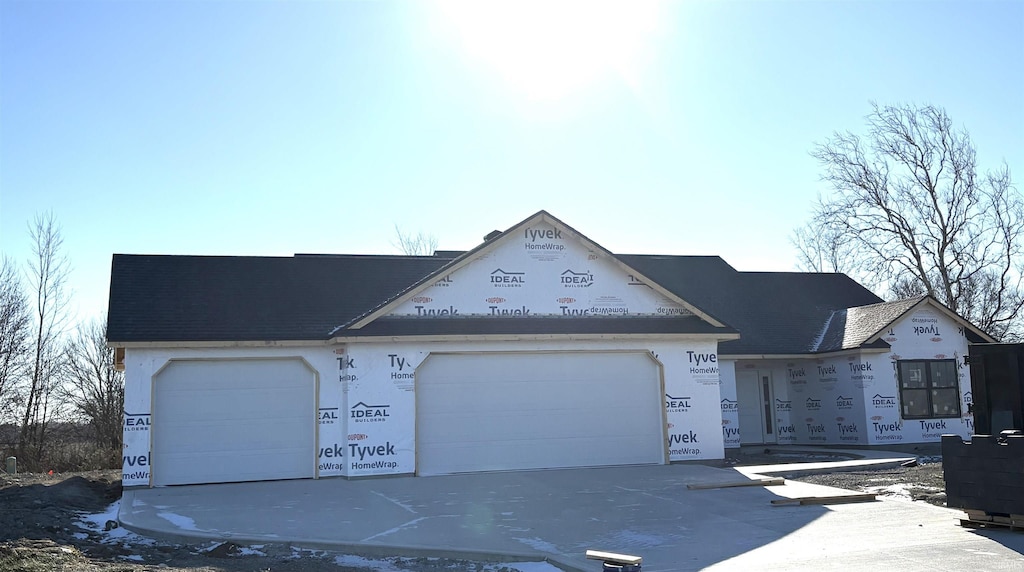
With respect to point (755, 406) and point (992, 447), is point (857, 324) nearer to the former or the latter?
point (755, 406)

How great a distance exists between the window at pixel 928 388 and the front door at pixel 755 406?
3.73m

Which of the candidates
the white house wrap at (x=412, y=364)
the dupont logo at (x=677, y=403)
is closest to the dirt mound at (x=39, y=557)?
the white house wrap at (x=412, y=364)

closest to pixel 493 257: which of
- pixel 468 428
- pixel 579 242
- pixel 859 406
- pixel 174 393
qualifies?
pixel 579 242

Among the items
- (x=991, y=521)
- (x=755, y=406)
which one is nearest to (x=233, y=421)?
(x=991, y=521)

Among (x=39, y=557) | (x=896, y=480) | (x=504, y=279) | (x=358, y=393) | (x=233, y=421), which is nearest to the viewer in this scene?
(x=39, y=557)

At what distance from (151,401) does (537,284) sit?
26.1ft

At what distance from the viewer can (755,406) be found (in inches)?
977

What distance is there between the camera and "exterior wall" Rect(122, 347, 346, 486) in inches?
627

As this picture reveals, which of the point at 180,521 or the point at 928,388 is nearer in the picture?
the point at 180,521

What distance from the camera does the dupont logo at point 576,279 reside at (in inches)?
724

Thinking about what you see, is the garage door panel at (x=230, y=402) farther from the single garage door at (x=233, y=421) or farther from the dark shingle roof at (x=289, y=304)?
the dark shingle roof at (x=289, y=304)

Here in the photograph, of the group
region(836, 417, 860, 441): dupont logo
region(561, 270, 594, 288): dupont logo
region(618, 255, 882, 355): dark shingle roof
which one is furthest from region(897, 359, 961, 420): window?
region(561, 270, 594, 288): dupont logo

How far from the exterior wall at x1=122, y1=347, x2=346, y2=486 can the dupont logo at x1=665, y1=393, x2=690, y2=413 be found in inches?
268

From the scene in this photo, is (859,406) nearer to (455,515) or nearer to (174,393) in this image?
(455,515)
